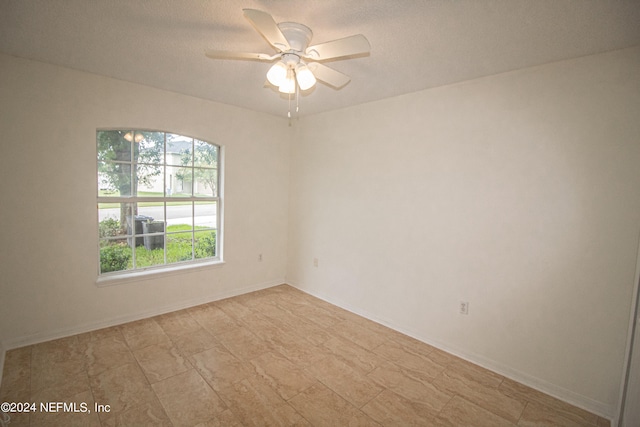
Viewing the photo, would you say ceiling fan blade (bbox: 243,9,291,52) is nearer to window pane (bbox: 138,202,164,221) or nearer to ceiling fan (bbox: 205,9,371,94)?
ceiling fan (bbox: 205,9,371,94)

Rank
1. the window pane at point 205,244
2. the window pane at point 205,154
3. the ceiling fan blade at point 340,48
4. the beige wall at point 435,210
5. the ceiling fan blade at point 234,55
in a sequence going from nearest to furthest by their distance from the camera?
the ceiling fan blade at point 340,48 → the ceiling fan blade at point 234,55 → the beige wall at point 435,210 → the window pane at point 205,154 → the window pane at point 205,244

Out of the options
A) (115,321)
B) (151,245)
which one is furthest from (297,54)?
(115,321)

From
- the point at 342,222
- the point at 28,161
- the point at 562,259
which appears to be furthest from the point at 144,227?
the point at 562,259

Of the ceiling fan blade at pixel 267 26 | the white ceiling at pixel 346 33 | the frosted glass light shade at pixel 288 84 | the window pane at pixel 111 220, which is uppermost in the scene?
the white ceiling at pixel 346 33

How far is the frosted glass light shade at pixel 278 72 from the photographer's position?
1.79 m

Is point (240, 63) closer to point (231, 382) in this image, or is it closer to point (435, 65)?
point (435, 65)

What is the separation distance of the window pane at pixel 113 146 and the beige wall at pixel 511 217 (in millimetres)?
Answer: 2429

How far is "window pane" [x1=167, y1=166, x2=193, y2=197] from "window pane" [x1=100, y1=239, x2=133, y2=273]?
2.42 ft

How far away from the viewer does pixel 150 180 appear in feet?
10.9

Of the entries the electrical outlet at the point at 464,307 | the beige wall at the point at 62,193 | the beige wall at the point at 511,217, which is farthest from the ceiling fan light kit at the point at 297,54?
the electrical outlet at the point at 464,307

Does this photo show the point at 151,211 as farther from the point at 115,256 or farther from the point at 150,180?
the point at 115,256

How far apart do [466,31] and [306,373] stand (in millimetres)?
2718

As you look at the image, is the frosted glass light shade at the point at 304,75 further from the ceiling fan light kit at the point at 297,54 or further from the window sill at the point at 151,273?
the window sill at the point at 151,273

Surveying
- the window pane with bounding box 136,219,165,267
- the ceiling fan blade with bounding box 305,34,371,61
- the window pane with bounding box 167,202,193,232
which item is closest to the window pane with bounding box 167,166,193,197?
the window pane with bounding box 167,202,193,232
